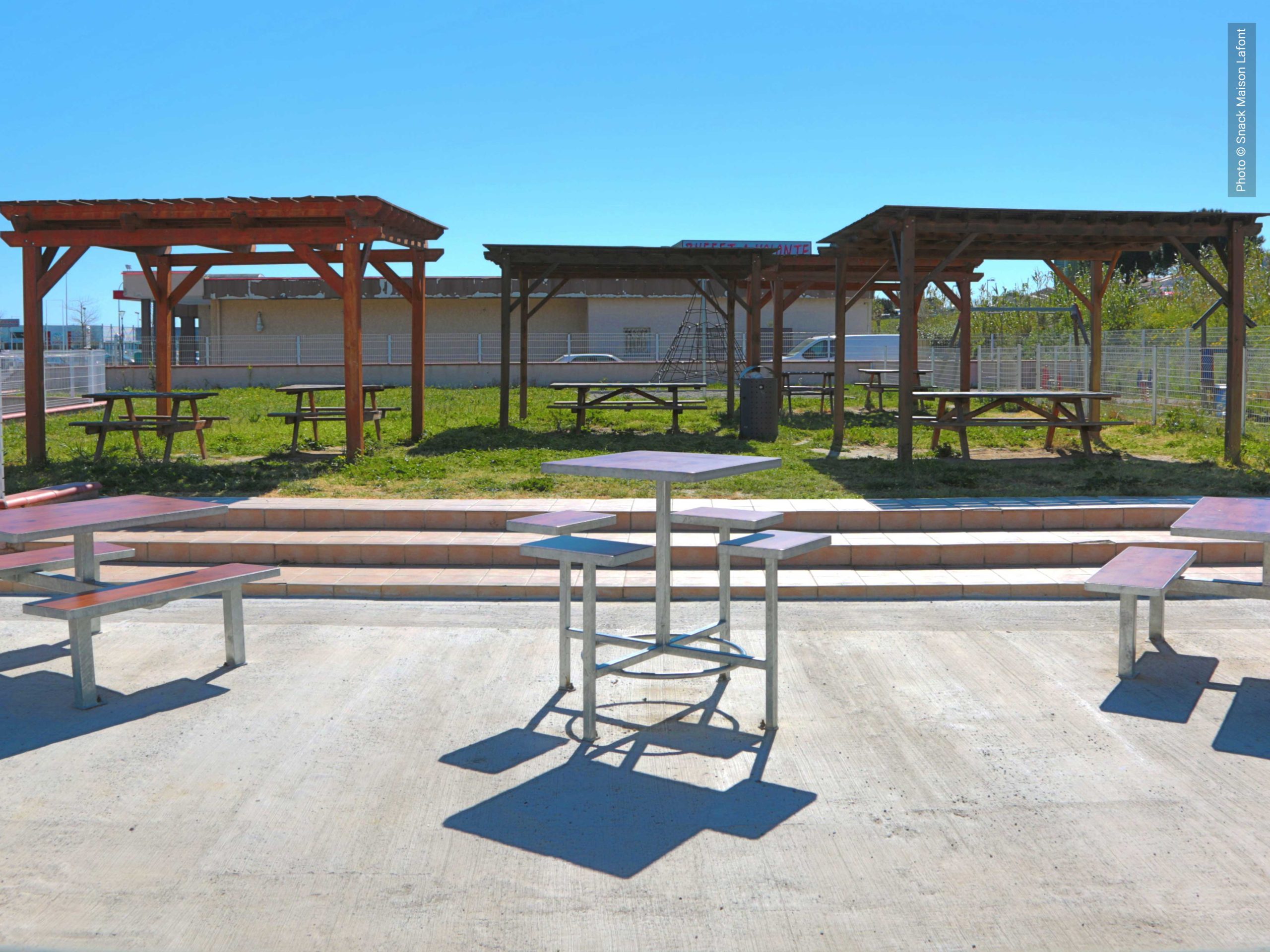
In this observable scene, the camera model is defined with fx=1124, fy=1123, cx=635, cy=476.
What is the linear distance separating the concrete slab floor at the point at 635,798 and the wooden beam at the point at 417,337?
317 inches

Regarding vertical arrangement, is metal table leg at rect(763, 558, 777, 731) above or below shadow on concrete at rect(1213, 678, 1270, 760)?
above

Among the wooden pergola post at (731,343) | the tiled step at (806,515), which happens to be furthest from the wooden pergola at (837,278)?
the tiled step at (806,515)

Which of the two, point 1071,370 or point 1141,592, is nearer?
point 1141,592

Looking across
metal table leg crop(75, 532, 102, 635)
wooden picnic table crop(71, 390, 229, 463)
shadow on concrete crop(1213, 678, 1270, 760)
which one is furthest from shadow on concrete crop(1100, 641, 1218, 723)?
wooden picnic table crop(71, 390, 229, 463)

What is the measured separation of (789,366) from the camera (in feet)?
89.9

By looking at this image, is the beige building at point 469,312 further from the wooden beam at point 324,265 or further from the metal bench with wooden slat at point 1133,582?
the metal bench with wooden slat at point 1133,582

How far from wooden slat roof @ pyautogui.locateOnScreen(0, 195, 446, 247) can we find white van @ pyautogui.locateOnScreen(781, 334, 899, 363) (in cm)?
1795

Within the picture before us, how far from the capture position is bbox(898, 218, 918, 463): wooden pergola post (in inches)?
452

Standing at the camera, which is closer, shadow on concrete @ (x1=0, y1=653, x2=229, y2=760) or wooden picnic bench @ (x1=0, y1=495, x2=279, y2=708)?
shadow on concrete @ (x1=0, y1=653, x2=229, y2=760)

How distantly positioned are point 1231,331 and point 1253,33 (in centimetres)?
377

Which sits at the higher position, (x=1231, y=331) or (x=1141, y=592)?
(x=1231, y=331)

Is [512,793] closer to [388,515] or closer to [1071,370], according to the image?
[388,515]

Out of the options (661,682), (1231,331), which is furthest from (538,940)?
(1231,331)

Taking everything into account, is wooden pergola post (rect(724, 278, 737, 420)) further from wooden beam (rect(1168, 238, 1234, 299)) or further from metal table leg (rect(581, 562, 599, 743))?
metal table leg (rect(581, 562, 599, 743))
